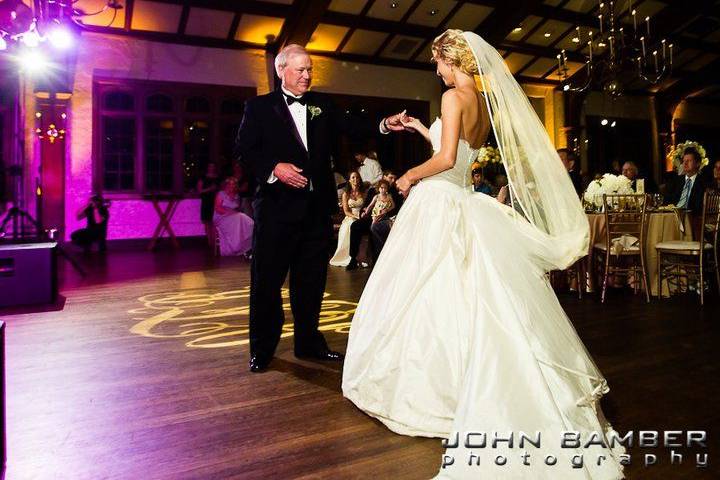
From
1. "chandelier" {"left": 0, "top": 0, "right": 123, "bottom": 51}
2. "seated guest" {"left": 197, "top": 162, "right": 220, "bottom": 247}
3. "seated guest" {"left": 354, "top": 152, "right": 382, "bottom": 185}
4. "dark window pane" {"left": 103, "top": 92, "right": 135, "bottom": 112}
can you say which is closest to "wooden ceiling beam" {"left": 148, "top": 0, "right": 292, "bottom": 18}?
"dark window pane" {"left": 103, "top": 92, "right": 135, "bottom": 112}

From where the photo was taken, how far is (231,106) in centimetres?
1127

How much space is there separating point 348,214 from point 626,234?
368 centimetres

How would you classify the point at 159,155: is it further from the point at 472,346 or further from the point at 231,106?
the point at 472,346

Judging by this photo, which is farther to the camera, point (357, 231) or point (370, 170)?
point (370, 170)

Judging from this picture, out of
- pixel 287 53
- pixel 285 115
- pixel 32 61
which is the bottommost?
pixel 285 115

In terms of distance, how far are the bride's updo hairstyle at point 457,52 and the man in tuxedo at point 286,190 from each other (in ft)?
1.76

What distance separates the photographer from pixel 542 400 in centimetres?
178

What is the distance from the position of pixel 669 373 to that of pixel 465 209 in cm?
151

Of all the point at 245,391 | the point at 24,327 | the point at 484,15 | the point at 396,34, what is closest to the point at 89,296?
the point at 24,327

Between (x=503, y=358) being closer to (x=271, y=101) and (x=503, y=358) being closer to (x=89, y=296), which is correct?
(x=271, y=101)

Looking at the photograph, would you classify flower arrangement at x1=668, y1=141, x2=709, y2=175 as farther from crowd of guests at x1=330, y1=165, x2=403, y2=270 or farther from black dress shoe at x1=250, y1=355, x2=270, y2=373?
black dress shoe at x1=250, y1=355, x2=270, y2=373

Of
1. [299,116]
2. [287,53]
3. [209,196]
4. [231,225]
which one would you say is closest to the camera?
[287,53]

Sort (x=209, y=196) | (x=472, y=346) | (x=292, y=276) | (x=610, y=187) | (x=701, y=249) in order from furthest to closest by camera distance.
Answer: (x=209, y=196), (x=610, y=187), (x=701, y=249), (x=292, y=276), (x=472, y=346)

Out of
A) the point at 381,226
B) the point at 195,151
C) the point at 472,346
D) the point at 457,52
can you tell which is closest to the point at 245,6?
the point at 195,151
